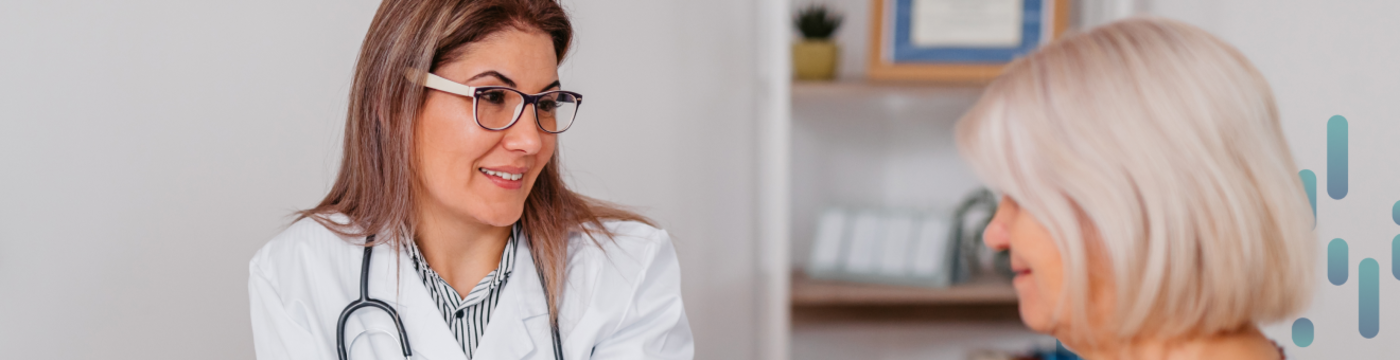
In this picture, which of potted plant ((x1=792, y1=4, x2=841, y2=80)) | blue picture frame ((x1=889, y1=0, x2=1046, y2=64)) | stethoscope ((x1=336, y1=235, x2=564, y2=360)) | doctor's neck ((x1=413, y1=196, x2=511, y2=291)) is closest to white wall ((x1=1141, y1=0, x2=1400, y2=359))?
blue picture frame ((x1=889, y1=0, x2=1046, y2=64))

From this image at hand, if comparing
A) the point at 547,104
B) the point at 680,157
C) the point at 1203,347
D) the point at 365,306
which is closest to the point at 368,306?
the point at 365,306

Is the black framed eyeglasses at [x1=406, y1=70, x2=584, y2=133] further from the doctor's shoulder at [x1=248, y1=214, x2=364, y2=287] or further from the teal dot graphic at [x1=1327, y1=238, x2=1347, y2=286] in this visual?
the teal dot graphic at [x1=1327, y1=238, x2=1347, y2=286]

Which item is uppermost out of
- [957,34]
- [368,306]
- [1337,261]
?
[957,34]

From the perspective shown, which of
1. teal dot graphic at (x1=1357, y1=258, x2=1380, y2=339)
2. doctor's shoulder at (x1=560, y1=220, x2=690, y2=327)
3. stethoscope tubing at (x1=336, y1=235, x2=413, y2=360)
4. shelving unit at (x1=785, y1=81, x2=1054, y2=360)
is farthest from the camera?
shelving unit at (x1=785, y1=81, x2=1054, y2=360)

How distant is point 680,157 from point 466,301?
0.98m

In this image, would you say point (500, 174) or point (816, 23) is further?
A: point (816, 23)

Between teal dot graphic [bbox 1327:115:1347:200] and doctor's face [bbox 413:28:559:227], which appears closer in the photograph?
doctor's face [bbox 413:28:559:227]

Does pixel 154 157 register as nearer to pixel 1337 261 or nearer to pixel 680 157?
pixel 680 157

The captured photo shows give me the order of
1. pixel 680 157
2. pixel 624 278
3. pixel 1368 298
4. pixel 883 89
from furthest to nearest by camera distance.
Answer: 1. pixel 680 157
2. pixel 883 89
3. pixel 1368 298
4. pixel 624 278

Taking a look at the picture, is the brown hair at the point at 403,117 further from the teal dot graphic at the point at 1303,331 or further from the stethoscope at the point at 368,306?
the teal dot graphic at the point at 1303,331

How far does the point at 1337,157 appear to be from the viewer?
1312 millimetres

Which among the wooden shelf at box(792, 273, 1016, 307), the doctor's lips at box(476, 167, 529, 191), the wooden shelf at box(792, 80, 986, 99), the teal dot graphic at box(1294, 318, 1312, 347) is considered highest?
the doctor's lips at box(476, 167, 529, 191)

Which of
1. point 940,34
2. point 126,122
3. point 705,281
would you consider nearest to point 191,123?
point 126,122

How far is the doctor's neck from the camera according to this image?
1159mm
